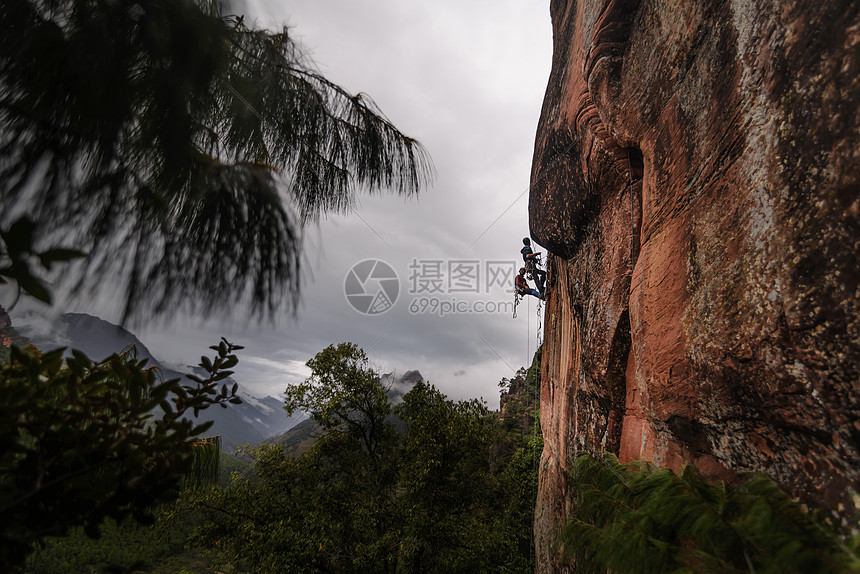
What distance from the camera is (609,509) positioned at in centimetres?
219

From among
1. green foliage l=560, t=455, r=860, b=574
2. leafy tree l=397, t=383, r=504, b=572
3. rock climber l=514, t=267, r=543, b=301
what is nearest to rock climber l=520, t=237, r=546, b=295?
rock climber l=514, t=267, r=543, b=301

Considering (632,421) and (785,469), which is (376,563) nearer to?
(632,421)

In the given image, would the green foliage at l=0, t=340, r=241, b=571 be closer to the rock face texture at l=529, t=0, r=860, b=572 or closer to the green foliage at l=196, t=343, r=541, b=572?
the rock face texture at l=529, t=0, r=860, b=572

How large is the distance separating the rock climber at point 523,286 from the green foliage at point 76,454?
8764mm

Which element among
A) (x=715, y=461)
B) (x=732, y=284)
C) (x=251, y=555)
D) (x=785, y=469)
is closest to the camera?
(x=785, y=469)

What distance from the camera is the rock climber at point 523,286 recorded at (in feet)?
30.1

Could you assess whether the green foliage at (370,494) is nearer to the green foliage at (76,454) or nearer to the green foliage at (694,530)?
the green foliage at (694,530)

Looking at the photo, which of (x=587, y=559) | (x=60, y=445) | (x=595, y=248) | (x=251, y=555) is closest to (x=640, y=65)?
(x=595, y=248)

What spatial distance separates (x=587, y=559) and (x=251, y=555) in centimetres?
665

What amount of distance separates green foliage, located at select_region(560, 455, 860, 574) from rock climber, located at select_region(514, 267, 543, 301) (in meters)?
6.96

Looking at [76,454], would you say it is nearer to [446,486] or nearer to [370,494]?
[370,494]

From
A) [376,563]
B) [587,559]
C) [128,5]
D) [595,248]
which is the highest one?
[595,248]

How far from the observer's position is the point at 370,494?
7.15 m

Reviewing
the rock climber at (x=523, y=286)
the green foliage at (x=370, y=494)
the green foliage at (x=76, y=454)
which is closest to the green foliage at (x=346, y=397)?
the green foliage at (x=370, y=494)
